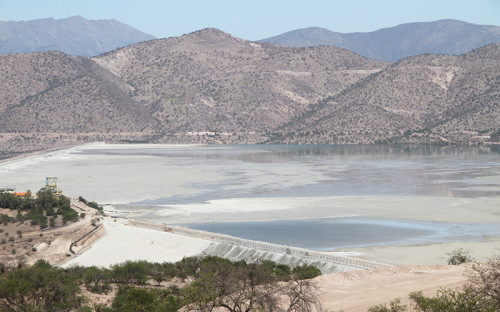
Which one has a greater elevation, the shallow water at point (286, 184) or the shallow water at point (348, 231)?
the shallow water at point (286, 184)

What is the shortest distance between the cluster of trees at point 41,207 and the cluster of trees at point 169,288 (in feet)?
54.3

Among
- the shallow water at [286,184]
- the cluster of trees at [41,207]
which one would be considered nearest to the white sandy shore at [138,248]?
the cluster of trees at [41,207]

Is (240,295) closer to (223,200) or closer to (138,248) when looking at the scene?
(138,248)

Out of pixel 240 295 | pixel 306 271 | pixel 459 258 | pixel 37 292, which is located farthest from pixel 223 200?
pixel 240 295

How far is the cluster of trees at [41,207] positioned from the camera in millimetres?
60969

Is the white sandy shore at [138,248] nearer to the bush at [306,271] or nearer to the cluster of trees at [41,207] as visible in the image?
the cluster of trees at [41,207]

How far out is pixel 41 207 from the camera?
6494cm

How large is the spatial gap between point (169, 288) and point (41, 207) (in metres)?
29.2

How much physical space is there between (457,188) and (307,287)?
219 ft

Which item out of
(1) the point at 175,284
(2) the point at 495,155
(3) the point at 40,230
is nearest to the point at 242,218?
(3) the point at 40,230

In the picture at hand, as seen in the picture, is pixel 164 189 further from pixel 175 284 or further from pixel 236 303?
pixel 236 303

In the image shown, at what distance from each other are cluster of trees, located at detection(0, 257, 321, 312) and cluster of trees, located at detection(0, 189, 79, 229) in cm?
1655

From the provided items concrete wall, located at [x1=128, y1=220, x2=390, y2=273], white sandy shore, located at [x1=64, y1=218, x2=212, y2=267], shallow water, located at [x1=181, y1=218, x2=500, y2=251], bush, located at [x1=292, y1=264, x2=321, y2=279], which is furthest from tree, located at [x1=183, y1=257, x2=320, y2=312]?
shallow water, located at [x1=181, y1=218, x2=500, y2=251]

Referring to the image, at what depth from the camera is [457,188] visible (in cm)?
8856
